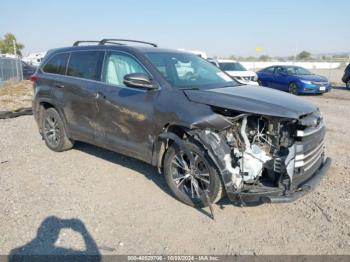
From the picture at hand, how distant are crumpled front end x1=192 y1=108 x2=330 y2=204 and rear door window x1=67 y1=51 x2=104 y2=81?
211cm

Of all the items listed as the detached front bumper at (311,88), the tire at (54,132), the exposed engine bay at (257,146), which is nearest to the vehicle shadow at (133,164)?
→ the tire at (54,132)

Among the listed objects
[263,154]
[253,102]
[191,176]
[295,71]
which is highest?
[253,102]

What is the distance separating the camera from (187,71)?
4633 mm

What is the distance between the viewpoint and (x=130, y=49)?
4.55 m

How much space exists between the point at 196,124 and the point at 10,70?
65.8 ft

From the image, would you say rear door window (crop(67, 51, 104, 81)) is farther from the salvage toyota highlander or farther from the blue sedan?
the blue sedan

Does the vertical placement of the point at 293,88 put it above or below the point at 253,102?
below

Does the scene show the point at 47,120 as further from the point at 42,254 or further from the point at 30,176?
the point at 42,254

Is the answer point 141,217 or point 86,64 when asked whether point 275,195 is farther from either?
point 86,64

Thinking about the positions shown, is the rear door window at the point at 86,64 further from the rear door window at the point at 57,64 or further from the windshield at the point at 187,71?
the windshield at the point at 187,71

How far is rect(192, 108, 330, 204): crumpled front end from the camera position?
11.2 ft

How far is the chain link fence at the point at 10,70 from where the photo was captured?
1858 cm

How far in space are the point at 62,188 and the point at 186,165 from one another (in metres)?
1.83

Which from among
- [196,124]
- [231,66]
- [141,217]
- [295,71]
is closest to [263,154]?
[196,124]
